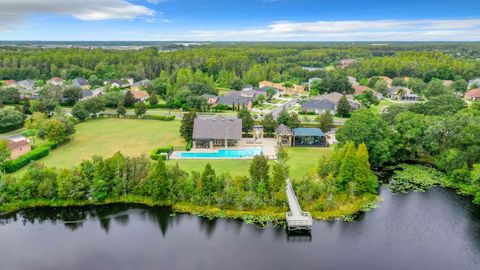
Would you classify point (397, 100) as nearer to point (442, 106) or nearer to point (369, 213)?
point (442, 106)

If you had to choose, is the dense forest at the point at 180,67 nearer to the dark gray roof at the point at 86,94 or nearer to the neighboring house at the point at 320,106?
the dark gray roof at the point at 86,94

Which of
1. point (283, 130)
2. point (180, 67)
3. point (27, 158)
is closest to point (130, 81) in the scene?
point (180, 67)

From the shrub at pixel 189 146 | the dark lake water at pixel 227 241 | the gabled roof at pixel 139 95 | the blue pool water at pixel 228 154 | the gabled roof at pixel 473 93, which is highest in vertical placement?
the gabled roof at pixel 139 95

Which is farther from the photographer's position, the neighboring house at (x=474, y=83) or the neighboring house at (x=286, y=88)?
the neighboring house at (x=286, y=88)

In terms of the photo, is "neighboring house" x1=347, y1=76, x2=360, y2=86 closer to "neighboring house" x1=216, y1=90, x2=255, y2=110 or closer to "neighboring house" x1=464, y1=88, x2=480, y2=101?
"neighboring house" x1=464, y1=88, x2=480, y2=101

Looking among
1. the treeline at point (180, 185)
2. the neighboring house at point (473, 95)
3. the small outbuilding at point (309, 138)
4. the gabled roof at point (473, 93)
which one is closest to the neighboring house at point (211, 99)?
the small outbuilding at point (309, 138)

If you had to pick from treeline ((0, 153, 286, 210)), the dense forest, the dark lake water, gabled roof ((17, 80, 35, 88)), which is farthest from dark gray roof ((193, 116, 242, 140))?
Result: gabled roof ((17, 80, 35, 88))
